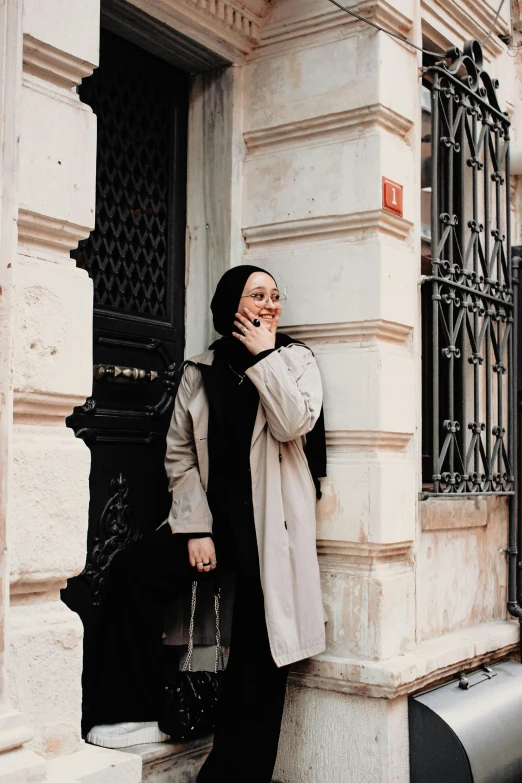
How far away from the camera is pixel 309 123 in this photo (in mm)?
4266

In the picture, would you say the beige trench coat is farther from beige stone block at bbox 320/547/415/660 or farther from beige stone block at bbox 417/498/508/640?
beige stone block at bbox 417/498/508/640

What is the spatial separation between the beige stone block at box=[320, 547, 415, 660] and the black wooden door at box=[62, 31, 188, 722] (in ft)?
2.60

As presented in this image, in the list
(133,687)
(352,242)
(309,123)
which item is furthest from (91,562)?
(309,123)

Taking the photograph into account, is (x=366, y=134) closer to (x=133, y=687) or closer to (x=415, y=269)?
(x=415, y=269)

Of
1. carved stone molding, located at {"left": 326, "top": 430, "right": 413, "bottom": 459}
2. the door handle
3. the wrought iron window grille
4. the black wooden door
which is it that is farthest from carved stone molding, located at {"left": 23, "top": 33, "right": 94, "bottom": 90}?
the wrought iron window grille

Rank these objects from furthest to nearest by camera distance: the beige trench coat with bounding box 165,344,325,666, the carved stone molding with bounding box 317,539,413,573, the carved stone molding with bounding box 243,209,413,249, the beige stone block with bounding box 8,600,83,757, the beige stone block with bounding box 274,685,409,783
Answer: the carved stone molding with bounding box 243,209,413,249 → the carved stone molding with bounding box 317,539,413,573 → the beige stone block with bounding box 274,685,409,783 → the beige trench coat with bounding box 165,344,325,666 → the beige stone block with bounding box 8,600,83,757

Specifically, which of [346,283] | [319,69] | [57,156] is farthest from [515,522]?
[57,156]

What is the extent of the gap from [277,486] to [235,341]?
2.06ft

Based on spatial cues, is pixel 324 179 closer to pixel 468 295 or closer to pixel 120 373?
pixel 468 295

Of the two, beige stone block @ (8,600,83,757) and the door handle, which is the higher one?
the door handle

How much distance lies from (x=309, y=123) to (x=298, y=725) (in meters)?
2.60

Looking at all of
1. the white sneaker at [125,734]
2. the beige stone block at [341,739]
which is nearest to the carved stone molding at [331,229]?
the beige stone block at [341,739]

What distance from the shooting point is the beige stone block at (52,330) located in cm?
263

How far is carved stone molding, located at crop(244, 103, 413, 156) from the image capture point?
13.5 feet
